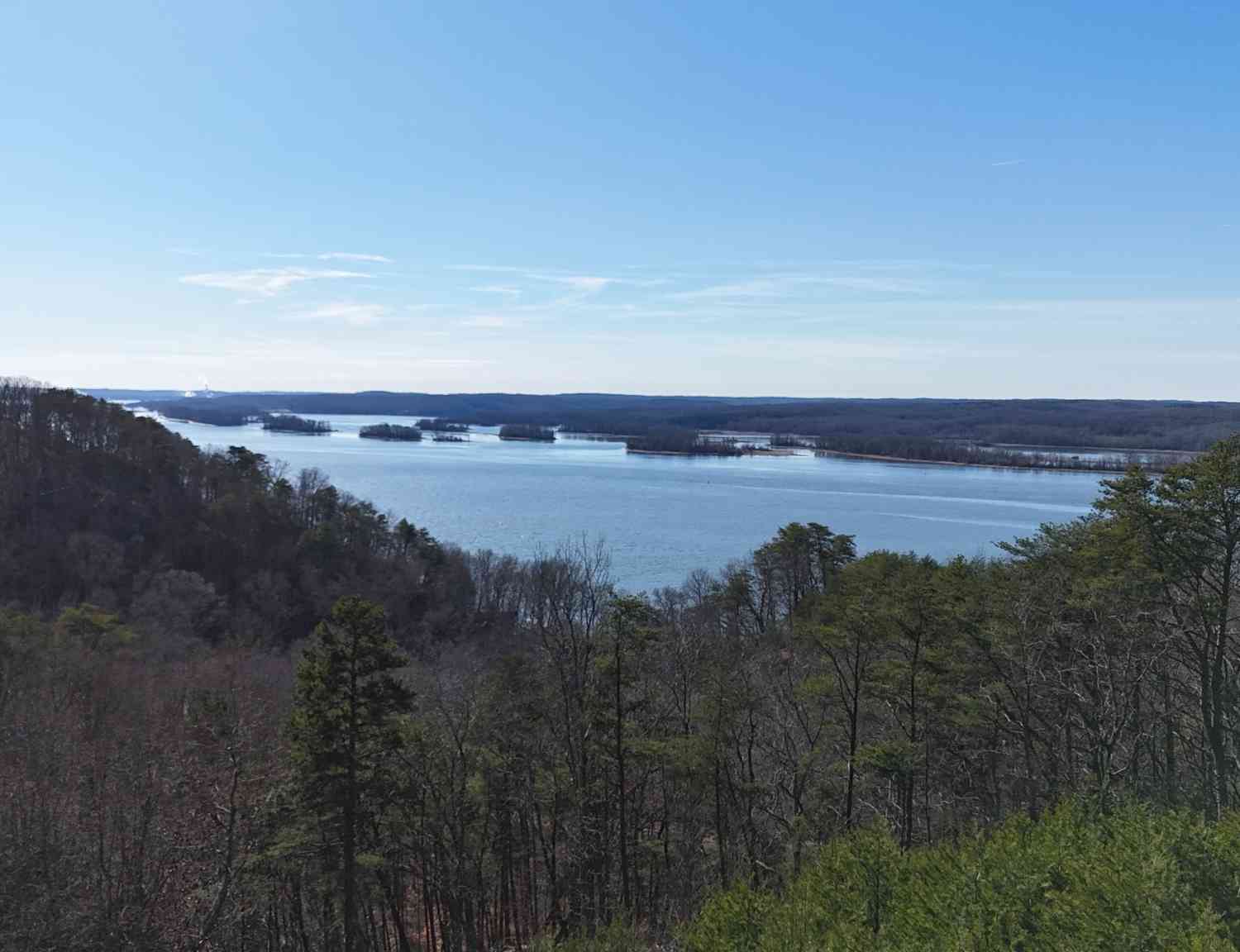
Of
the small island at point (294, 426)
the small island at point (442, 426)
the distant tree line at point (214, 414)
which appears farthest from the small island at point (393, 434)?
the distant tree line at point (214, 414)

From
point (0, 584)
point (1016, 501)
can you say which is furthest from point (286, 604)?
point (1016, 501)

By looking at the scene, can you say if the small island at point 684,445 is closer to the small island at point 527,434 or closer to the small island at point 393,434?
the small island at point 527,434

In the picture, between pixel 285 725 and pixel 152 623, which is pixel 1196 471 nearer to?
pixel 285 725

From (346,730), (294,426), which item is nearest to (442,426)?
(294,426)

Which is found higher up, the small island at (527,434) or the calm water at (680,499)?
the small island at (527,434)

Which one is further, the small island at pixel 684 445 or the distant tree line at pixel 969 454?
the small island at pixel 684 445

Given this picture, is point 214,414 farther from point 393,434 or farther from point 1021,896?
point 1021,896
